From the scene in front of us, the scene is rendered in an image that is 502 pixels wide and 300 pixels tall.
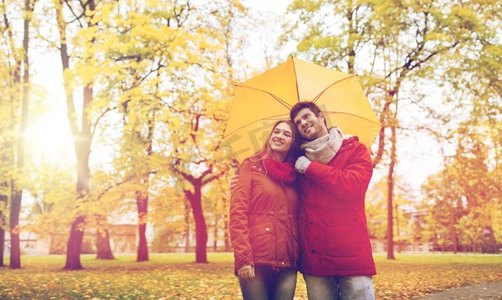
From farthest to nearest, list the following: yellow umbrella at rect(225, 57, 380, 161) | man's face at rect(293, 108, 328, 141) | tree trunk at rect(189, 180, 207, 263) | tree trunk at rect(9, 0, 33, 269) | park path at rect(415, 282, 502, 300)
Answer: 1. tree trunk at rect(189, 180, 207, 263)
2. tree trunk at rect(9, 0, 33, 269)
3. park path at rect(415, 282, 502, 300)
4. yellow umbrella at rect(225, 57, 380, 161)
5. man's face at rect(293, 108, 328, 141)

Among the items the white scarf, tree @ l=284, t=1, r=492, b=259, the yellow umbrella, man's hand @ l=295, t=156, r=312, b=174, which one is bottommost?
man's hand @ l=295, t=156, r=312, b=174

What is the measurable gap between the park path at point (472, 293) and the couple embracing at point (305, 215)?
691cm

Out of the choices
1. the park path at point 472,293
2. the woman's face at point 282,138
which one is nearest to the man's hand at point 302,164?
the woman's face at point 282,138

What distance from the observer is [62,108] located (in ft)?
68.3

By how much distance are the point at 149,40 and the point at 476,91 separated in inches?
443

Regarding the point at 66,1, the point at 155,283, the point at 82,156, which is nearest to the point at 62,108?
the point at 82,156

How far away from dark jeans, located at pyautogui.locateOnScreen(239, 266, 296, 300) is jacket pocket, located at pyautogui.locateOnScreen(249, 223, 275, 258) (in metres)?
0.13

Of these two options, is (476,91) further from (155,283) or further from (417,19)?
(155,283)

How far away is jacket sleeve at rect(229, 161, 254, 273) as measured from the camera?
11.4 ft

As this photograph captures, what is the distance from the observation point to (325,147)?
3537 mm

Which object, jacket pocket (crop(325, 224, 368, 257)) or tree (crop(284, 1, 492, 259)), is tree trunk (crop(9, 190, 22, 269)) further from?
jacket pocket (crop(325, 224, 368, 257))

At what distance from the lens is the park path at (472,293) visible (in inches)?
373

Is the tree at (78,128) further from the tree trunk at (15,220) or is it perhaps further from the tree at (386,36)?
the tree at (386,36)

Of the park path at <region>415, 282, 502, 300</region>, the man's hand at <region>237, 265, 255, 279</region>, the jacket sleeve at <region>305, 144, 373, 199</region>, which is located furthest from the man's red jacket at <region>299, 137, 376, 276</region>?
the park path at <region>415, 282, 502, 300</region>
